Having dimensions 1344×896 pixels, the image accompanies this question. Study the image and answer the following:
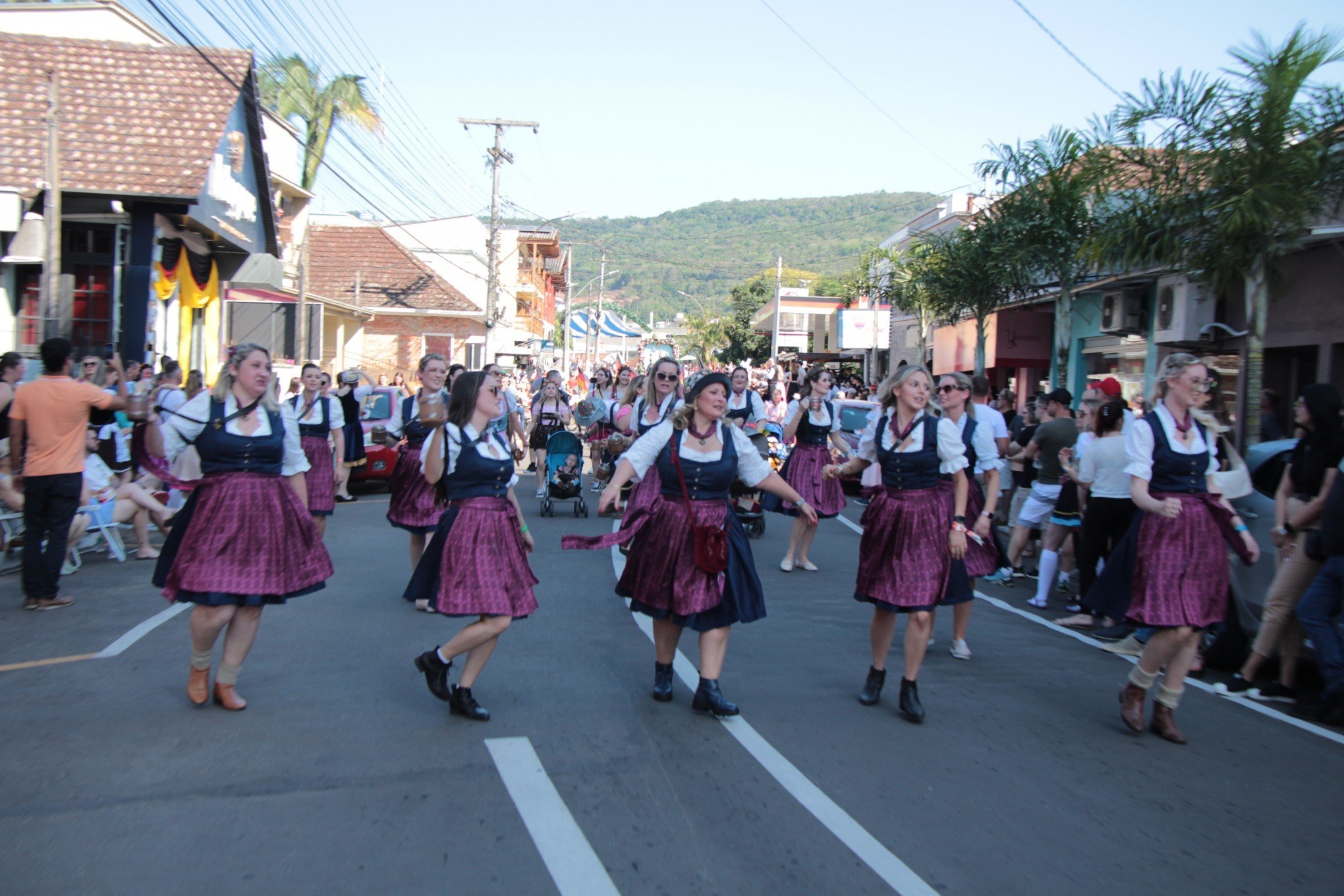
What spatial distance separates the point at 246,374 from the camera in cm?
560

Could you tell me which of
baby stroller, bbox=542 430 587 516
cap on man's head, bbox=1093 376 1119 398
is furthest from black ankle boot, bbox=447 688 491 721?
baby stroller, bbox=542 430 587 516

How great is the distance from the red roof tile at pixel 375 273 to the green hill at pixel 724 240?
259 ft

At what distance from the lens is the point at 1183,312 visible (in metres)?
18.8

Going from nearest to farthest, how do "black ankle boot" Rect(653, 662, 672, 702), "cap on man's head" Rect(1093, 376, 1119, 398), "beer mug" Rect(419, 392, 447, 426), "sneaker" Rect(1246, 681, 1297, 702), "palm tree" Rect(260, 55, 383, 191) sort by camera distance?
"black ankle boot" Rect(653, 662, 672, 702) → "beer mug" Rect(419, 392, 447, 426) → "sneaker" Rect(1246, 681, 1297, 702) → "cap on man's head" Rect(1093, 376, 1119, 398) → "palm tree" Rect(260, 55, 383, 191)

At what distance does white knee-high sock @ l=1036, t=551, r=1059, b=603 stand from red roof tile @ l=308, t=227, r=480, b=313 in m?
29.8

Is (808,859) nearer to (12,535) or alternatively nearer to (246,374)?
(246,374)

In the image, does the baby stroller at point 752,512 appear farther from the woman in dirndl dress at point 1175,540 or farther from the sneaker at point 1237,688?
the woman in dirndl dress at point 1175,540

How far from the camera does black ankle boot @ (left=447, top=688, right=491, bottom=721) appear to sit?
5527 millimetres

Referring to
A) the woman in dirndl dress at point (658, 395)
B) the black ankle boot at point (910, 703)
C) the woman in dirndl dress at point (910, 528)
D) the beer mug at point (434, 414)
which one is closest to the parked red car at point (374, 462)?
the woman in dirndl dress at point (658, 395)

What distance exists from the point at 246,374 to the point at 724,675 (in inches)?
127

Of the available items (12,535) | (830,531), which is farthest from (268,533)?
(830,531)

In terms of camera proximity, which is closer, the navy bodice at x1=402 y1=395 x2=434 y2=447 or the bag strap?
the bag strap

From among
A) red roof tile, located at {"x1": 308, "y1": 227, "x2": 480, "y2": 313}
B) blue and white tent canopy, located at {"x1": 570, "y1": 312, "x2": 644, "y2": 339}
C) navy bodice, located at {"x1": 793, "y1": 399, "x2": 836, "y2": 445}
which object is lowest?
navy bodice, located at {"x1": 793, "y1": 399, "x2": 836, "y2": 445}

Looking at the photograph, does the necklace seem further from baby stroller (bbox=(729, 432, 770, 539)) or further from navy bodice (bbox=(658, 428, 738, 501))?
baby stroller (bbox=(729, 432, 770, 539))
